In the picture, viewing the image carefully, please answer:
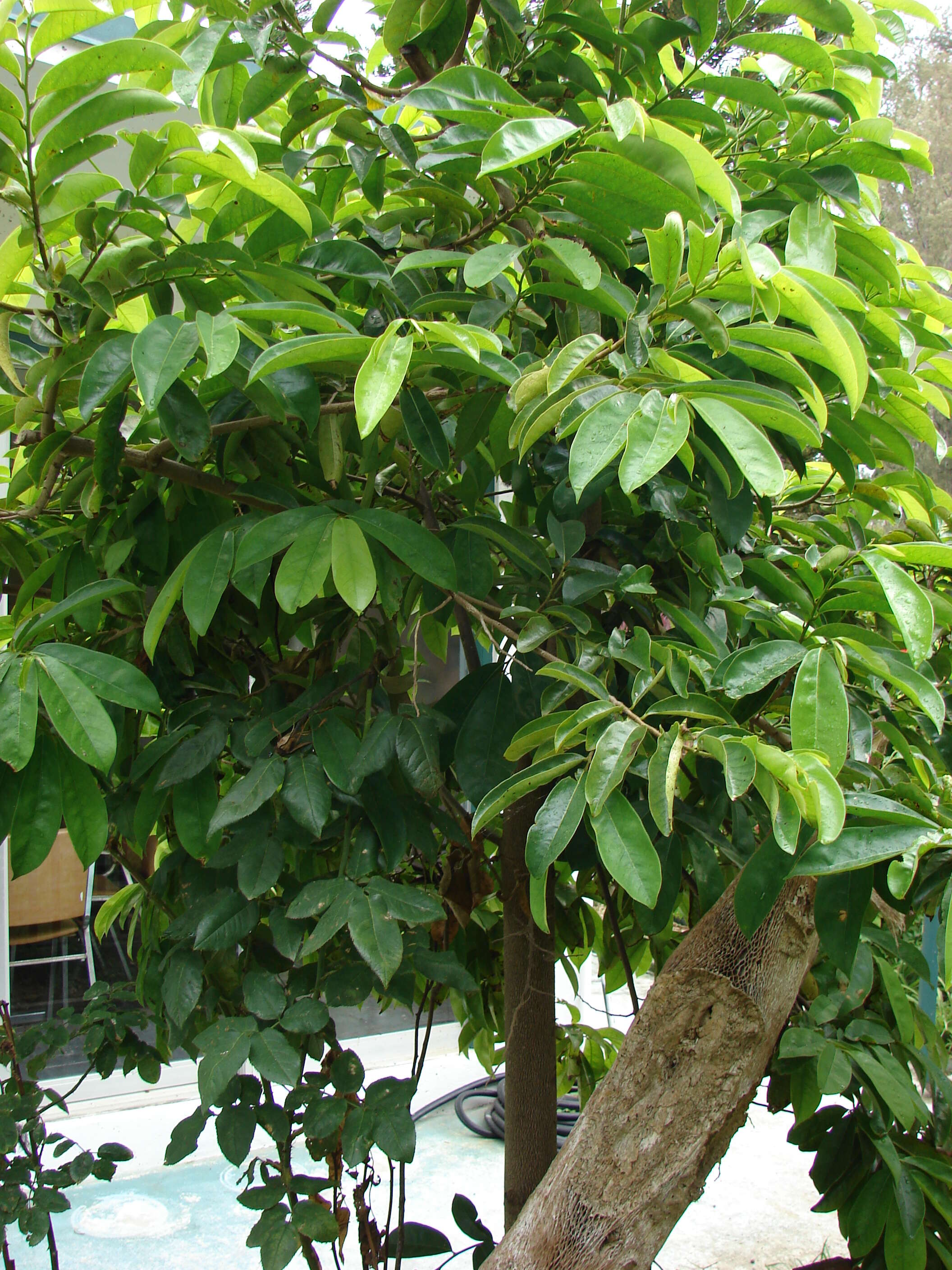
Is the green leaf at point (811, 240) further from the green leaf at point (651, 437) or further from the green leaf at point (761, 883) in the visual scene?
the green leaf at point (761, 883)

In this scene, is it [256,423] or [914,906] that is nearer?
[914,906]

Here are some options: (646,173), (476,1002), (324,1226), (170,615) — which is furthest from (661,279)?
(476,1002)

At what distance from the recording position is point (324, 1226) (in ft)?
2.46

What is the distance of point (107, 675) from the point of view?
0.66 metres

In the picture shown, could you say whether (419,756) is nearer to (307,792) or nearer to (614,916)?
(307,792)

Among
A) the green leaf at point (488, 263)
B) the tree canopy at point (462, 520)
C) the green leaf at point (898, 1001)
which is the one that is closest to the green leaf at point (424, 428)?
the tree canopy at point (462, 520)

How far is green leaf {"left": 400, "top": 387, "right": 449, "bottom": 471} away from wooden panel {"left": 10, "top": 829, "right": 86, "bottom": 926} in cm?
253

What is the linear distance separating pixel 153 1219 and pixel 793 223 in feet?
8.23

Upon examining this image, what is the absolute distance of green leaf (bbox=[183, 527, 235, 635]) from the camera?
67cm

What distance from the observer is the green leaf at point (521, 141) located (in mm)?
501

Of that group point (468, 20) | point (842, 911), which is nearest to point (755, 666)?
point (842, 911)

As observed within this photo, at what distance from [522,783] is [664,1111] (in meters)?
0.25

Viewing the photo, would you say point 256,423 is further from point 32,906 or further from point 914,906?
point 32,906

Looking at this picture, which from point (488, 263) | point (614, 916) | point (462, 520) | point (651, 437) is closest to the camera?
point (651, 437)
